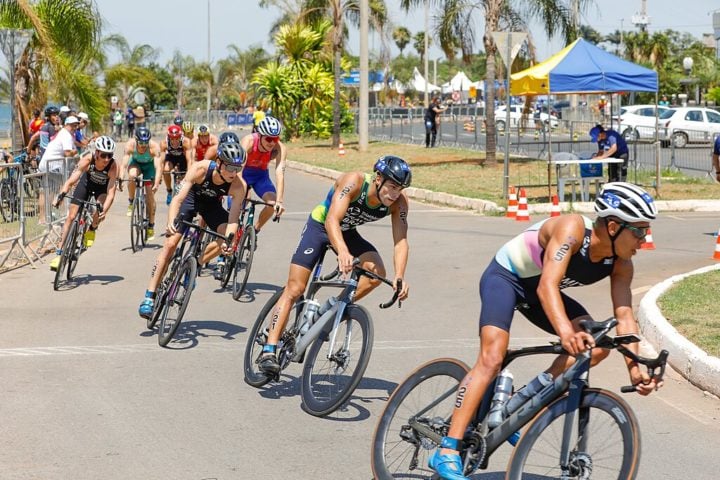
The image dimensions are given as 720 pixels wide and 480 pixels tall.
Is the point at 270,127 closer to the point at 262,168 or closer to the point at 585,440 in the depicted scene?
the point at 262,168

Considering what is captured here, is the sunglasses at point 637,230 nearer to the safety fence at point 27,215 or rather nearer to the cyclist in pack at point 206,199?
the cyclist in pack at point 206,199

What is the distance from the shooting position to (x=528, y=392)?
5.09 meters

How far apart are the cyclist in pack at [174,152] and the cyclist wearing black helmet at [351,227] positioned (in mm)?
9752

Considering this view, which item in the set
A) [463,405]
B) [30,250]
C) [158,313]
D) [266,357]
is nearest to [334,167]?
[30,250]

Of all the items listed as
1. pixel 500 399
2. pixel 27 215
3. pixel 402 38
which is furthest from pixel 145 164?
pixel 402 38

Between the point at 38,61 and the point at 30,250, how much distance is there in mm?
12569

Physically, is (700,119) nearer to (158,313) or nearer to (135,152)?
(135,152)

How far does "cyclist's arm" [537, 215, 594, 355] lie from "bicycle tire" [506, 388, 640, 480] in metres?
0.30

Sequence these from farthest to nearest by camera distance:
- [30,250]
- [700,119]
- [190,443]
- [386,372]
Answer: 1. [700,119]
2. [30,250]
3. [386,372]
4. [190,443]

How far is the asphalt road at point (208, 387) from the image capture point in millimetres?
6215

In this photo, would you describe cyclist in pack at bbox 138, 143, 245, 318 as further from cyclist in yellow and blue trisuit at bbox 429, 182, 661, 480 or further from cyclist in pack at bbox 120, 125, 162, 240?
cyclist in pack at bbox 120, 125, 162, 240

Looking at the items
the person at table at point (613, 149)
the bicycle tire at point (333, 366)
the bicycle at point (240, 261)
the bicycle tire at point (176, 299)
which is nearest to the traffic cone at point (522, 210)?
the person at table at point (613, 149)

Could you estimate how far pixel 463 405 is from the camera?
5.22 metres

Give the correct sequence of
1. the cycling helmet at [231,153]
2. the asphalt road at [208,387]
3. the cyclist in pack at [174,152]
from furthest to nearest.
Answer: the cyclist in pack at [174,152]
the cycling helmet at [231,153]
the asphalt road at [208,387]
